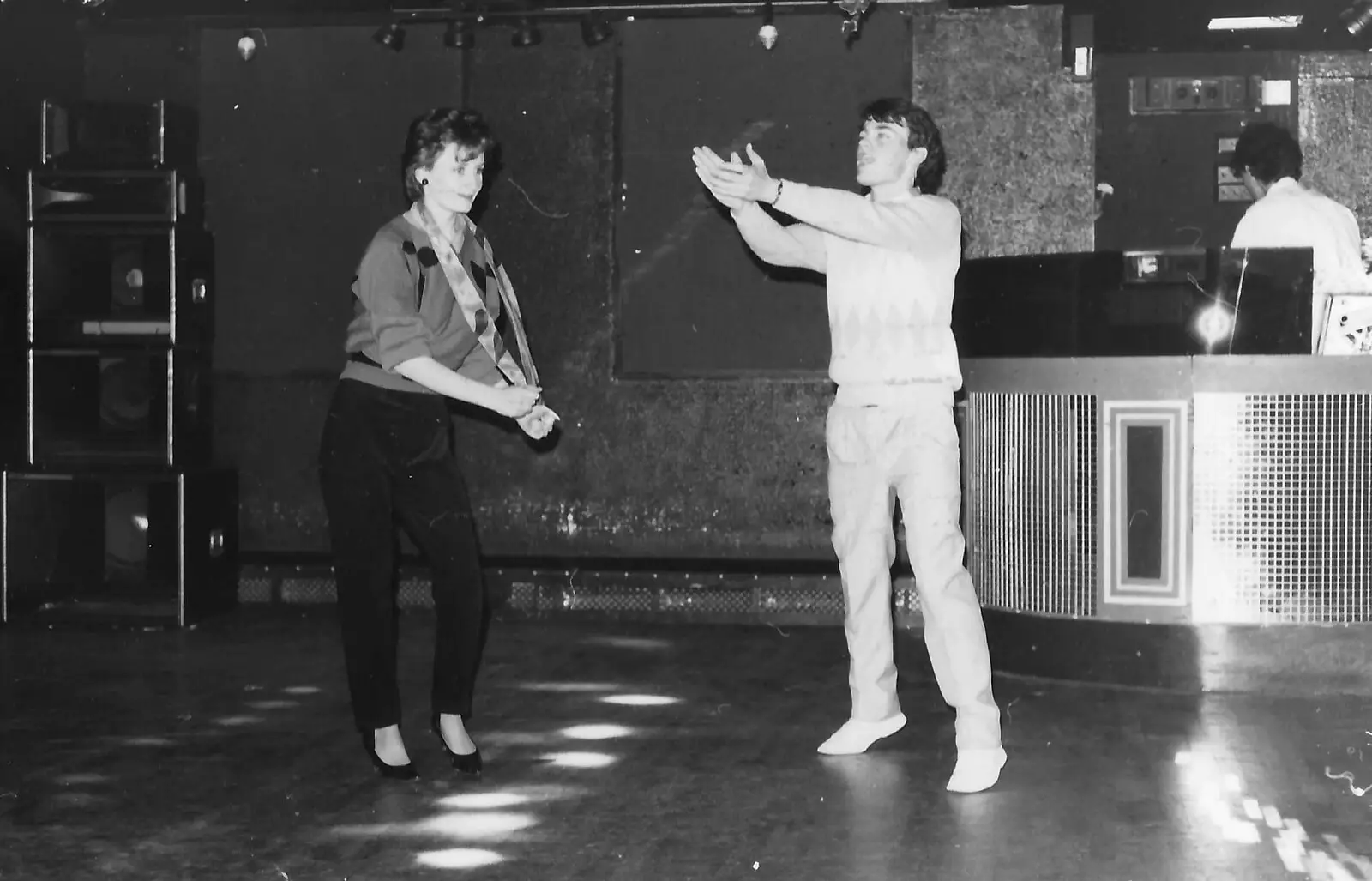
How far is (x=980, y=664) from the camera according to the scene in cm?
379

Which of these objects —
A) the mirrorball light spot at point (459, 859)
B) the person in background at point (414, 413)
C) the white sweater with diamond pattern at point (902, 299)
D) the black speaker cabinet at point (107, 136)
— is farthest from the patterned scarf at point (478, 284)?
the black speaker cabinet at point (107, 136)

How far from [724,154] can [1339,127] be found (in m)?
3.04

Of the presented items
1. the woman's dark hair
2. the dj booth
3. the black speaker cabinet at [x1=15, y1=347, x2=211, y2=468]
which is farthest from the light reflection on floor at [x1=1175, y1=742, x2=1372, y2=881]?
the black speaker cabinet at [x1=15, y1=347, x2=211, y2=468]

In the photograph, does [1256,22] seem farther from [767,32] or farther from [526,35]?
[526,35]

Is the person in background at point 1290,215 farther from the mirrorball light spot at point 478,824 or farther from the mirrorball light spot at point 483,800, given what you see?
the mirrorball light spot at point 478,824

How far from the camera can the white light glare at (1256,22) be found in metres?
7.80

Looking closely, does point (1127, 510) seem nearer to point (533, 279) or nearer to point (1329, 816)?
point (1329, 816)

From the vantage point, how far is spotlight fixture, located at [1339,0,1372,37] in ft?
20.8

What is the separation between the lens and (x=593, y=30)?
22.0 ft

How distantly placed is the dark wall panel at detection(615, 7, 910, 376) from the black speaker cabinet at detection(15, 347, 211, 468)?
71.2 inches

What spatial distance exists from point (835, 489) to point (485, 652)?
2.32m

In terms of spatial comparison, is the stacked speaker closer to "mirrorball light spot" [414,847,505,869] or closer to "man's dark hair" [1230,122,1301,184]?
"mirrorball light spot" [414,847,505,869]

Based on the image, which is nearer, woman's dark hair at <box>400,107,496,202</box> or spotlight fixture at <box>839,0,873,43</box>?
woman's dark hair at <box>400,107,496,202</box>

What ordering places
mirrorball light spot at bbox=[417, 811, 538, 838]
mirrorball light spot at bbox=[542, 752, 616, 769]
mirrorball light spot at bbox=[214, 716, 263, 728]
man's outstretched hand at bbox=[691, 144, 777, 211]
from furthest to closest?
mirrorball light spot at bbox=[214, 716, 263, 728] → mirrorball light spot at bbox=[542, 752, 616, 769] → man's outstretched hand at bbox=[691, 144, 777, 211] → mirrorball light spot at bbox=[417, 811, 538, 838]
